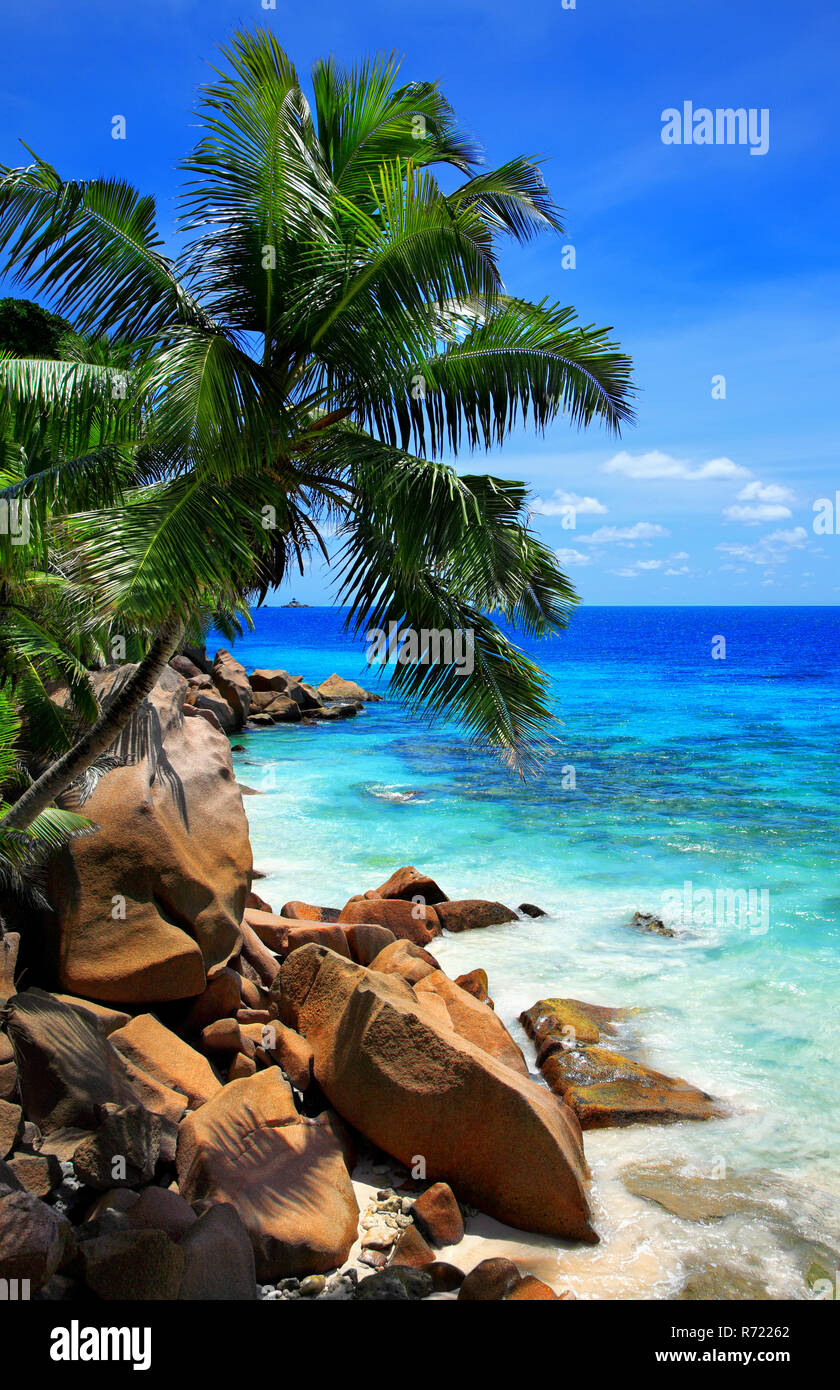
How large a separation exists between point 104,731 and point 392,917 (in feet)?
21.8

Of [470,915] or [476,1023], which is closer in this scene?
[476,1023]

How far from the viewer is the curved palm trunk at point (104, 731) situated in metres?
5.98

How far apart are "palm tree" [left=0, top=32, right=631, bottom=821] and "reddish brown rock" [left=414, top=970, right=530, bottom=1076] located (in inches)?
117

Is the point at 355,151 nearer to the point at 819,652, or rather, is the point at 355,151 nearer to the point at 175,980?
the point at 175,980

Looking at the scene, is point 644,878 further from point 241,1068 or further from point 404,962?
point 241,1068

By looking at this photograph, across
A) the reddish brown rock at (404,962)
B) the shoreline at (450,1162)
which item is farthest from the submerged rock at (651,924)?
the reddish brown rock at (404,962)

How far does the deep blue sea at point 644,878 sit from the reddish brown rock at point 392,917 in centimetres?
51

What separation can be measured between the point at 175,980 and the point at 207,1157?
80.6 inches

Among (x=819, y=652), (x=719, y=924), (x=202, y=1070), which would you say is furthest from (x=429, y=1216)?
(x=819, y=652)

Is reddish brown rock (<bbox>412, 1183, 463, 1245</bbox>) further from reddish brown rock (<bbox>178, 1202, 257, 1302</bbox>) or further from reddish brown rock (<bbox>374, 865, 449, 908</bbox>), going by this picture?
reddish brown rock (<bbox>374, 865, 449, 908</bbox>)

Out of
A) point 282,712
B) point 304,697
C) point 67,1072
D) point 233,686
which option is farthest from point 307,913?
point 304,697

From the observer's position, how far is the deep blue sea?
25.5ft

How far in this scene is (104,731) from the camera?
609 centimetres

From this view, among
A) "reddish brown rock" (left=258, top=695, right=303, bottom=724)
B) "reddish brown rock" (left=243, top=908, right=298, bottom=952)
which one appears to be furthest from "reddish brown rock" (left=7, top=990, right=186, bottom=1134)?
"reddish brown rock" (left=258, top=695, right=303, bottom=724)
